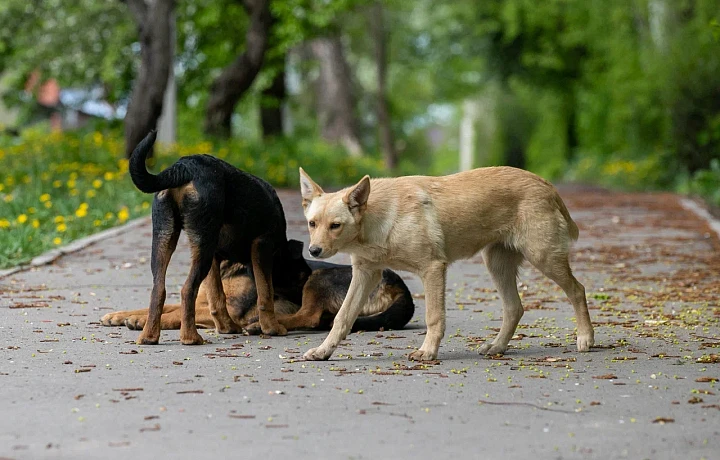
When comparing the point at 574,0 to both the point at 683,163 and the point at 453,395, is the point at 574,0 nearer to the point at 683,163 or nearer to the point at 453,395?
the point at 683,163

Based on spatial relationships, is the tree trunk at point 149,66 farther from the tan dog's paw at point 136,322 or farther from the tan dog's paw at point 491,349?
the tan dog's paw at point 491,349

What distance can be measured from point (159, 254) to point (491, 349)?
2135 millimetres

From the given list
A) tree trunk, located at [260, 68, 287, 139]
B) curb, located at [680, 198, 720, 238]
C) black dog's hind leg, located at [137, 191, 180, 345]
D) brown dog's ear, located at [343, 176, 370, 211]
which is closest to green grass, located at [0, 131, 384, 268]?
tree trunk, located at [260, 68, 287, 139]

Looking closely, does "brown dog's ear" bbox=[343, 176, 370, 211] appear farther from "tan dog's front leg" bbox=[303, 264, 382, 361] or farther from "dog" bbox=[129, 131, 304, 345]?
"dog" bbox=[129, 131, 304, 345]

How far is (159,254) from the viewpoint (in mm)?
7191

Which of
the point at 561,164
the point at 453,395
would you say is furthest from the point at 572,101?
the point at 453,395

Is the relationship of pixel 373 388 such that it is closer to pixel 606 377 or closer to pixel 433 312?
pixel 433 312

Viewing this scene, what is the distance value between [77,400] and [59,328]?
8.26 ft

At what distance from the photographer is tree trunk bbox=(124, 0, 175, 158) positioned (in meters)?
19.4

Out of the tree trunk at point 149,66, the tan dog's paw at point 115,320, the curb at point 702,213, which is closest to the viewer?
the tan dog's paw at point 115,320

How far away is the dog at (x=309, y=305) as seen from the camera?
7.88 m

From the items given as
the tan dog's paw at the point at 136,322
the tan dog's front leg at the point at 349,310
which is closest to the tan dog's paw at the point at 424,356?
the tan dog's front leg at the point at 349,310

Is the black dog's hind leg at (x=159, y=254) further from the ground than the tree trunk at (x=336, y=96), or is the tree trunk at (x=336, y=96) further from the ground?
the tree trunk at (x=336, y=96)

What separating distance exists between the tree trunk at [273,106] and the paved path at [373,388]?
62.0 ft
